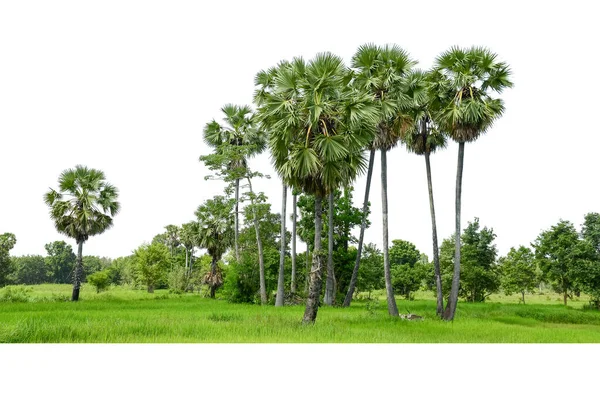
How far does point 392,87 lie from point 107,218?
907 inches

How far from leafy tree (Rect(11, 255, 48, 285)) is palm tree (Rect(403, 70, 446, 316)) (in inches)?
3500

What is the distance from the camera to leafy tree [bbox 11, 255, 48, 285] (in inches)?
3310

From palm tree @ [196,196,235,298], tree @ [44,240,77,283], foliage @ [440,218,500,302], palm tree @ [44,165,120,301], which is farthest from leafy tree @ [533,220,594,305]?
tree @ [44,240,77,283]

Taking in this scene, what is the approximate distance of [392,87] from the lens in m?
20.7

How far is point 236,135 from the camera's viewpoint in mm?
32250

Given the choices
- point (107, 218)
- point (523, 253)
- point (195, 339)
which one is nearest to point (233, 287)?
point (107, 218)

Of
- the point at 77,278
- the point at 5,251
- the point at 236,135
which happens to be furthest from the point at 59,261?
the point at 236,135

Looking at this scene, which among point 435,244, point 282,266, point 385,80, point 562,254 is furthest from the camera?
point 562,254

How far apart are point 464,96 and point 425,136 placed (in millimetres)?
2921

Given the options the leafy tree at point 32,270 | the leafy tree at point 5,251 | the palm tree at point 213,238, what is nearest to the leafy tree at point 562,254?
the palm tree at point 213,238

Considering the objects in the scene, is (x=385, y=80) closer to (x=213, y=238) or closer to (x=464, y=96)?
(x=464, y=96)

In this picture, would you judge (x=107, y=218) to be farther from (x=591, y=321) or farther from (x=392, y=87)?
(x=591, y=321)

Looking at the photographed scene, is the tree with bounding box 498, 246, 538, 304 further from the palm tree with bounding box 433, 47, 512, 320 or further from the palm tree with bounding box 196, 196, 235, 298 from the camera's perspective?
the palm tree with bounding box 196, 196, 235, 298

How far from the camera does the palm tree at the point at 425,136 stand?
21438 mm
